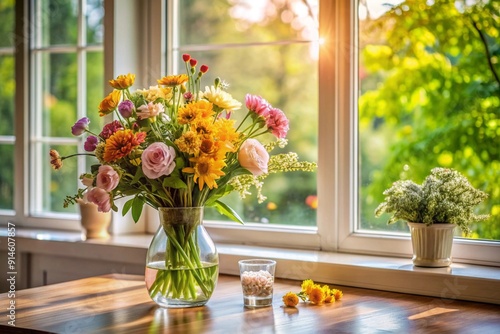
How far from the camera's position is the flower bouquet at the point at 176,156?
186 centimetres

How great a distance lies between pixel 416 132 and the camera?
3213 mm

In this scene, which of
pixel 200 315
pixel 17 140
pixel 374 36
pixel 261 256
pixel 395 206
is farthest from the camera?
pixel 17 140

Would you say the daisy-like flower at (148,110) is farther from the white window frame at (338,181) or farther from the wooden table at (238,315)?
the white window frame at (338,181)

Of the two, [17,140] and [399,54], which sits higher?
[399,54]

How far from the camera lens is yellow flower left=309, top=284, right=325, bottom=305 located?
1.98 meters

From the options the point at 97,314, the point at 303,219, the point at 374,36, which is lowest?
the point at 97,314

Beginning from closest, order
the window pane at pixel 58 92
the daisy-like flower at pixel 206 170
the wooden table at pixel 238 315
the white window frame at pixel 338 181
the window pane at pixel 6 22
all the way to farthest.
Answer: the wooden table at pixel 238 315 < the daisy-like flower at pixel 206 170 < the white window frame at pixel 338 181 < the window pane at pixel 58 92 < the window pane at pixel 6 22

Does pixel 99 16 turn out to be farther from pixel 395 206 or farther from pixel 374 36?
pixel 395 206

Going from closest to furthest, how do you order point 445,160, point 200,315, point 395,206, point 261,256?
point 200,315, point 395,206, point 261,256, point 445,160

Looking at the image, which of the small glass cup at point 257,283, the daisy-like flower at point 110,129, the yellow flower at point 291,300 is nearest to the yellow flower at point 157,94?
the daisy-like flower at point 110,129

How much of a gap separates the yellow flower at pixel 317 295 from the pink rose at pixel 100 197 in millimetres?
582

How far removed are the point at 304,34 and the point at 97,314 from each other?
121 centimetres

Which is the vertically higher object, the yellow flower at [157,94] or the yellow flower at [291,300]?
the yellow flower at [157,94]

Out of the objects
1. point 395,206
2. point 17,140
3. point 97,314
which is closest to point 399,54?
point 395,206
